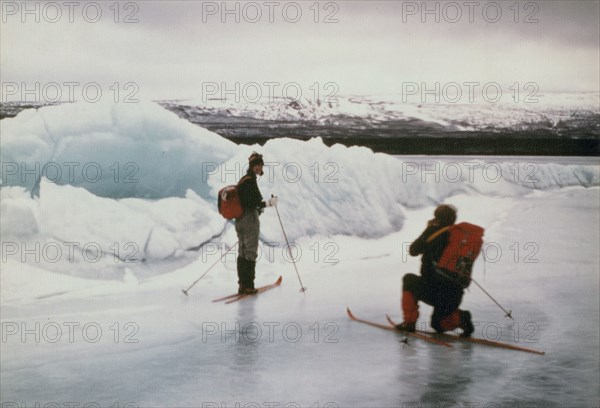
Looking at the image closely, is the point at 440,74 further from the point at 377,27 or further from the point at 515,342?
the point at 515,342

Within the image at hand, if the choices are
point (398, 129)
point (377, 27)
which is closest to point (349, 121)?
point (398, 129)

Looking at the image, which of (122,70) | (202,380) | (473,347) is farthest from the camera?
(122,70)

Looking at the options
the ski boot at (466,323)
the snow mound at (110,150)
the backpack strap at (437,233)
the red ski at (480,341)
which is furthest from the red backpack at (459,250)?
the snow mound at (110,150)

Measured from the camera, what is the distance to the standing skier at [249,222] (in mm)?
3582

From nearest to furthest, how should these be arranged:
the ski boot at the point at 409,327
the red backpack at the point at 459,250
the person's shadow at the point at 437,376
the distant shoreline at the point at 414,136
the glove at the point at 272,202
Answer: the person's shadow at the point at 437,376, the red backpack at the point at 459,250, the ski boot at the point at 409,327, the glove at the point at 272,202, the distant shoreline at the point at 414,136

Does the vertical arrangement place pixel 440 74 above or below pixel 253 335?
above

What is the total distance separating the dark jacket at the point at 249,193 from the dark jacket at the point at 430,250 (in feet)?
2.73

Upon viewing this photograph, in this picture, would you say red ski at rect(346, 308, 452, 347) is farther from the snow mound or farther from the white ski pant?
the snow mound

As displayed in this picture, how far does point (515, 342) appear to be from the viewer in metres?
3.44

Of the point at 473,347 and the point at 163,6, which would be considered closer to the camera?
the point at 473,347

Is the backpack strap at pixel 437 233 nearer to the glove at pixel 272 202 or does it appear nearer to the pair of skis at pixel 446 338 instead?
the pair of skis at pixel 446 338

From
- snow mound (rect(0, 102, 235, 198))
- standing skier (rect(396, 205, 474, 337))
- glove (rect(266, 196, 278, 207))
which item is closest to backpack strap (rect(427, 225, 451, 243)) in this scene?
standing skier (rect(396, 205, 474, 337))

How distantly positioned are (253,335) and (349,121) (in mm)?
1260

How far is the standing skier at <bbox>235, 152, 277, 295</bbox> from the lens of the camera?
11.8 feet
